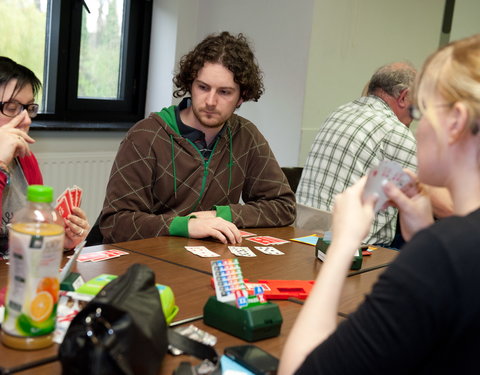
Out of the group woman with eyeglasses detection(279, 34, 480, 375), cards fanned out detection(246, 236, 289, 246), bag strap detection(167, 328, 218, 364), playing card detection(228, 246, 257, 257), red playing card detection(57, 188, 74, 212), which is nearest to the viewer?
Answer: woman with eyeglasses detection(279, 34, 480, 375)

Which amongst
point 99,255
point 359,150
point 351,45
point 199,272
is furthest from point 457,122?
point 351,45

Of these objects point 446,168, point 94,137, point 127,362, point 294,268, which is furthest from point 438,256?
point 94,137

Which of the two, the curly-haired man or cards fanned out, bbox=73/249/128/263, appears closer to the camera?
cards fanned out, bbox=73/249/128/263

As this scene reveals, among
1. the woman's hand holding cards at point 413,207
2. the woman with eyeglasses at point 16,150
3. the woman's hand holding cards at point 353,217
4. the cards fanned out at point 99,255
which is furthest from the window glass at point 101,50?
the woman's hand holding cards at point 353,217

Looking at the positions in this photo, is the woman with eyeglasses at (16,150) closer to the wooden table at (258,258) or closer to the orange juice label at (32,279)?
the wooden table at (258,258)

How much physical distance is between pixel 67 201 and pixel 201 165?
0.73 m

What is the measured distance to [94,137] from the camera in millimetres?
4188

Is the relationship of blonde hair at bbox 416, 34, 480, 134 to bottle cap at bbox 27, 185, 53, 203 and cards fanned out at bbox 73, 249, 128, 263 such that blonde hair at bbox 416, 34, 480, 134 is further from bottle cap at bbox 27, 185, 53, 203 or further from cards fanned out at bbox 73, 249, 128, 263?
cards fanned out at bbox 73, 249, 128, 263

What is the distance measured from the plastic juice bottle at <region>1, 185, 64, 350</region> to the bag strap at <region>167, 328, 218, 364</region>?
0.74 ft

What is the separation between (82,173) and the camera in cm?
408

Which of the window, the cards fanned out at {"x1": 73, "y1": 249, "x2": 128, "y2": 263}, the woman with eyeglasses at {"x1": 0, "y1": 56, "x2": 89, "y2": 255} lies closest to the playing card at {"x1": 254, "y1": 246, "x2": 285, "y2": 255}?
the cards fanned out at {"x1": 73, "y1": 249, "x2": 128, "y2": 263}

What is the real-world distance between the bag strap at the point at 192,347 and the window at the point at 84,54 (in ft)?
9.47

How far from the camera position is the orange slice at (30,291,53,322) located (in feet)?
3.70

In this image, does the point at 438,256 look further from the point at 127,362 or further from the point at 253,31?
the point at 253,31
